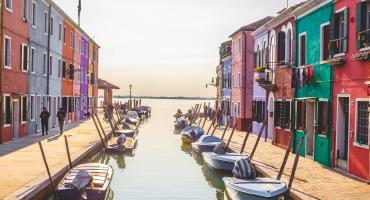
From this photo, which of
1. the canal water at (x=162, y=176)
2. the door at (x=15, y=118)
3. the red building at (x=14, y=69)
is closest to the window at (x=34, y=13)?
the red building at (x=14, y=69)

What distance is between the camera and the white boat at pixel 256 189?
12.1 m

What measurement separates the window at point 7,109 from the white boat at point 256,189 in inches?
515

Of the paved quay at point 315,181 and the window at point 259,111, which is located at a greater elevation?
the window at point 259,111

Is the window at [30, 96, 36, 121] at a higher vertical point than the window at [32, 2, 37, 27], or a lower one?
lower

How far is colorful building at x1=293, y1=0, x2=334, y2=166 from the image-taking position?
17.8 meters

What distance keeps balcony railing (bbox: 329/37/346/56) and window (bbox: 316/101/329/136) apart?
2018 millimetres

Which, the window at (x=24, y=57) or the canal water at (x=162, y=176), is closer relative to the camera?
the canal water at (x=162, y=176)

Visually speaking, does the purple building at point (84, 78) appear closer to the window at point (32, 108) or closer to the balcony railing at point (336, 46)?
the window at point (32, 108)

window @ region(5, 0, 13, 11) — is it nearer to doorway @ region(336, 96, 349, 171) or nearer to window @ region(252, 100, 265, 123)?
window @ region(252, 100, 265, 123)

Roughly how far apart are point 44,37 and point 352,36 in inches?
813

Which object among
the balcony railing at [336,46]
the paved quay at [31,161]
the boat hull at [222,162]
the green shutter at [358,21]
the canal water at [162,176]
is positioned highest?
the green shutter at [358,21]

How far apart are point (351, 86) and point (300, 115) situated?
5.31 metres

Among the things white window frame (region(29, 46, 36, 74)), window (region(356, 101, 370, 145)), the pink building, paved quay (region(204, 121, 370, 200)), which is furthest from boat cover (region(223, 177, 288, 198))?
the pink building

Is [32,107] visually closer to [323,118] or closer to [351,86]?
[323,118]
